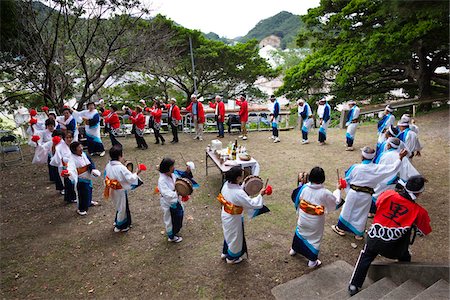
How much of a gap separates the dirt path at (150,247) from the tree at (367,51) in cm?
539

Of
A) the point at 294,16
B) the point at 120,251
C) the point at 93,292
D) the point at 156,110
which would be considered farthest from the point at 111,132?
the point at 294,16

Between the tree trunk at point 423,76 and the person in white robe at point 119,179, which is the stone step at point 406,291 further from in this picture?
the tree trunk at point 423,76

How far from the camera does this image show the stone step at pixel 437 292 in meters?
2.91

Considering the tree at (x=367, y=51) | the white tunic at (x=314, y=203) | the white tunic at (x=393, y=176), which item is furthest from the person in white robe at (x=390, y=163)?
the tree at (x=367, y=51)

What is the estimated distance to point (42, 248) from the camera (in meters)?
5.02

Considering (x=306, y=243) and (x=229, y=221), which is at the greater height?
(x=229, y=221)

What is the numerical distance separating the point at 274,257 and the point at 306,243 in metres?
0.62

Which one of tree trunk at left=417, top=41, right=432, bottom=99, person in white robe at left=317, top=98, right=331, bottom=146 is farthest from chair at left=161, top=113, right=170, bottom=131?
tree trunk at left=417, top=41, right=432, bottom=99

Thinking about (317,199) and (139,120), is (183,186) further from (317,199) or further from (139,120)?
(139,120)

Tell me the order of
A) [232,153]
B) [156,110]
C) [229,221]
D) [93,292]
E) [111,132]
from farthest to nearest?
1. [156,110]
2. [111,132]
3. [232,153]
4. [229,221]
5. [93,292]

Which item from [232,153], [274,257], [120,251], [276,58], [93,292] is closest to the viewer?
[93,292]

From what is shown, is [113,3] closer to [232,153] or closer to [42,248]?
[232,153]

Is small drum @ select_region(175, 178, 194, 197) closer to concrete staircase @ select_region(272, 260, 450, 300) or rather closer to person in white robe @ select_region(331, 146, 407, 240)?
concrete staircase @ select_region(272, 260, 450, 300)

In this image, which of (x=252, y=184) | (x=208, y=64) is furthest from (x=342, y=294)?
(x=208, y=64)
